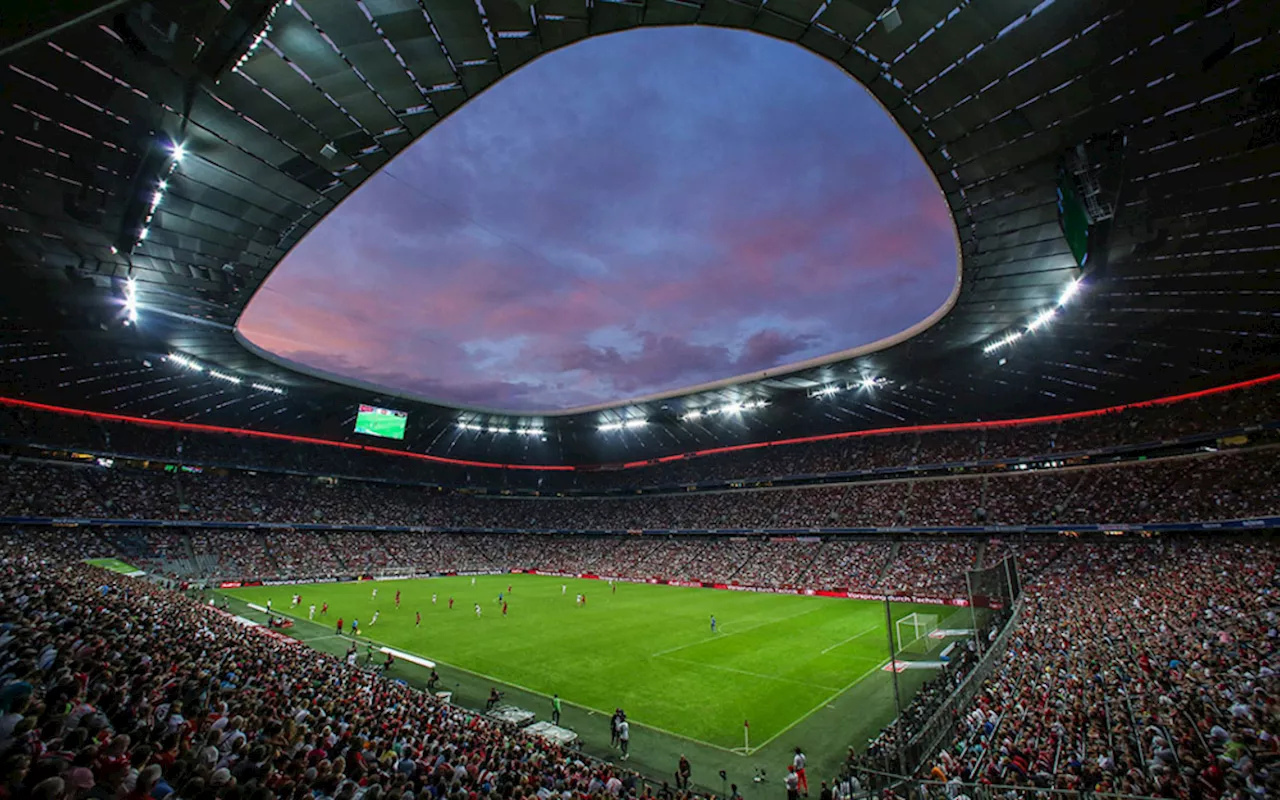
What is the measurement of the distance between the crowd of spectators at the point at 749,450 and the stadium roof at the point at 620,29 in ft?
41.7

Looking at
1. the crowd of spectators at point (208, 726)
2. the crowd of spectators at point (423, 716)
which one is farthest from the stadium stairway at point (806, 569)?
the crowd of spectators at point (208, 726)

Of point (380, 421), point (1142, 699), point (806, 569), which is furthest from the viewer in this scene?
point (380, 421)

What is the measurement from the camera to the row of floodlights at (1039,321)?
2114cm

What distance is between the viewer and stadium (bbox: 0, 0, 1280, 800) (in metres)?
9.35

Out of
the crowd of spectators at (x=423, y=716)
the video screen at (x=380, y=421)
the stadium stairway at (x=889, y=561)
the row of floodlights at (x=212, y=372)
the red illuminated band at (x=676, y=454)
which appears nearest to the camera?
the crowd of spectators at (x=423, y=716)

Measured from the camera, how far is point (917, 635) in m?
24.7

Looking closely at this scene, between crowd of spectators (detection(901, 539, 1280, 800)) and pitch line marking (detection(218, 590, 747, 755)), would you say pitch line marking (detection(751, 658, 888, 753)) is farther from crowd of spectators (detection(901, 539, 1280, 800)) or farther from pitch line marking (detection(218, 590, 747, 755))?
crowd of spectators (detection(901, 539, 1280, 800))

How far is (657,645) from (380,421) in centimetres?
3701

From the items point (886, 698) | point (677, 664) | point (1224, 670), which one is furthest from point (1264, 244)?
point (677, 664)

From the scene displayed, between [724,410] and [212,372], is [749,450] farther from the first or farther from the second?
[212,372]

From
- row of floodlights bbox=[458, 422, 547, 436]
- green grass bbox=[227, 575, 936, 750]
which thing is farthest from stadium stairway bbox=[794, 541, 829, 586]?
row of floodlights bbox=[458, 422, 547, 436]

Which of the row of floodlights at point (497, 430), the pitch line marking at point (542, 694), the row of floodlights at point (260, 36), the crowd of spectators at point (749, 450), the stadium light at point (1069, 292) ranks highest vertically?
the row of floodlights at point (260, 36)

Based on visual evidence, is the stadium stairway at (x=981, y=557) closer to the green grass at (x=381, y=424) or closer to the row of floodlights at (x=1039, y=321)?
Answer: the row of floodlights at (x=1039, y=321)

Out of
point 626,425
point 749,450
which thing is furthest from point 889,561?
point 626,425
